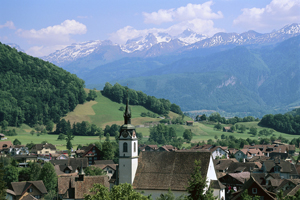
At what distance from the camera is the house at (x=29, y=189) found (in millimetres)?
81812

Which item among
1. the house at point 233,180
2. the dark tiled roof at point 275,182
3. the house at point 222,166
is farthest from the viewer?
the house at point 222,166

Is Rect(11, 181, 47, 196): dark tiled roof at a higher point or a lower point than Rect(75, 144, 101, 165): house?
lower

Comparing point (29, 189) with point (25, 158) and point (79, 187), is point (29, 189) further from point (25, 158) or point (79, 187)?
point (25, 158)

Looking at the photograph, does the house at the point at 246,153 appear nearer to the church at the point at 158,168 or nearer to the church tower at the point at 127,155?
the church at the point at 158,168

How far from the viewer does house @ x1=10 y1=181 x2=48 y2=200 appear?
268ft

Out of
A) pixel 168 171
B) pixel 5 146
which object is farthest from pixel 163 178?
pixel 5 146

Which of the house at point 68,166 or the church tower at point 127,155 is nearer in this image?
the church tower at point 127,155

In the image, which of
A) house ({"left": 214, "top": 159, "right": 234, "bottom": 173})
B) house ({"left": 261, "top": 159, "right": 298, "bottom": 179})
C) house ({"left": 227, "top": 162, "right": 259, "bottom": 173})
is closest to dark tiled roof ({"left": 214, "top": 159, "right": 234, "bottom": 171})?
house ({"left": 214, "top": 159, "right": 234, "bottom": 173})

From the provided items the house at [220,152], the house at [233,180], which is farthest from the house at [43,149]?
the house at [233,180]

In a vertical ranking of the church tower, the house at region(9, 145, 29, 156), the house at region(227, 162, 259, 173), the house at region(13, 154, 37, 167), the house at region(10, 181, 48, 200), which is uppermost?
the church tower

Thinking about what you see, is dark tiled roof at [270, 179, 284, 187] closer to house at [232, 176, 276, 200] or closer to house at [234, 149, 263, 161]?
house at [232, 176, 276, 200]

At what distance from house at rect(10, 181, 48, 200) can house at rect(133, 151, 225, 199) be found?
31.8 m

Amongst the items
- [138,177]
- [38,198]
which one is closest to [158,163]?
[138,177]

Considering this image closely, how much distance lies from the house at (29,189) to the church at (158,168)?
3015cm
